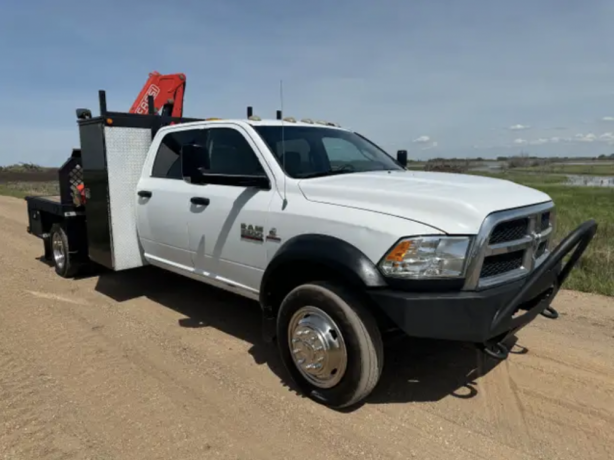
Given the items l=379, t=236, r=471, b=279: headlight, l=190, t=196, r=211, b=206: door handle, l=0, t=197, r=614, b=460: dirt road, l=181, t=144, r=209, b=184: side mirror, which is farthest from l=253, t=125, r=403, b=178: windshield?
l=0, t=197, r=614, b=460: dirt road

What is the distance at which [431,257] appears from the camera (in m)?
2.93

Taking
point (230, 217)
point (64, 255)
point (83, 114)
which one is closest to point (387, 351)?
point (230, 217)

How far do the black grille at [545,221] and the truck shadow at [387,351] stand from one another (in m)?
1.23

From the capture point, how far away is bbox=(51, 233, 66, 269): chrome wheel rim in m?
7.09

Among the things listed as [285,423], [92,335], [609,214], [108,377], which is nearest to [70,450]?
[108,377]

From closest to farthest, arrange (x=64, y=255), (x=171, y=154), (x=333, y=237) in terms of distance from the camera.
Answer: (x=333, y=237) → (x=171, y=154) → (x=64, y=255)

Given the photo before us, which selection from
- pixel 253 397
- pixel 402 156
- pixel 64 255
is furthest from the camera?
pixel 64 255

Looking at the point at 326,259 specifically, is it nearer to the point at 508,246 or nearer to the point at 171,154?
the point at 508,246

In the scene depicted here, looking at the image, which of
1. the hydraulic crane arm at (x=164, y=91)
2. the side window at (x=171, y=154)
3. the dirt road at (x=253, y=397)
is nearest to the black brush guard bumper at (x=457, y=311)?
the dirt road at (x=253, y=397)

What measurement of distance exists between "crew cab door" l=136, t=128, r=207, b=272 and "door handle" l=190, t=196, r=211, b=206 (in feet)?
0.30

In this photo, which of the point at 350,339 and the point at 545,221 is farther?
the point at 545,221

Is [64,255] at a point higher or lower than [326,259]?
lower

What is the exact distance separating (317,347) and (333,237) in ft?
2.56

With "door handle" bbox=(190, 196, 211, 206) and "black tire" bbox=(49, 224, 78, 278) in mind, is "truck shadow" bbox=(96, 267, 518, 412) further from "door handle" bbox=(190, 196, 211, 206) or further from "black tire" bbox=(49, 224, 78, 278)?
"door handle" bbox=(190, 196, 211, 206)
